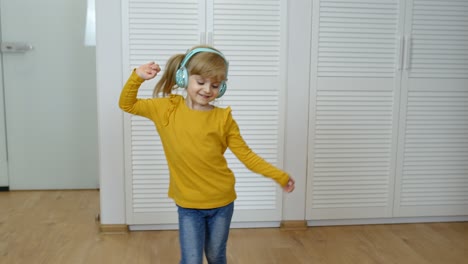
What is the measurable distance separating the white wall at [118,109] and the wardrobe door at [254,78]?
0.19ft

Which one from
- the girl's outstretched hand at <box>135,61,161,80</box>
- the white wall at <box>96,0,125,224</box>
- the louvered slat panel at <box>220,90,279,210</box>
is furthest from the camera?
the louvered slat panel at <box>220,90,279,210</box>

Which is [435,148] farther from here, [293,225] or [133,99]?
[133,99]

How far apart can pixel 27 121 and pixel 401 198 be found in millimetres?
2551

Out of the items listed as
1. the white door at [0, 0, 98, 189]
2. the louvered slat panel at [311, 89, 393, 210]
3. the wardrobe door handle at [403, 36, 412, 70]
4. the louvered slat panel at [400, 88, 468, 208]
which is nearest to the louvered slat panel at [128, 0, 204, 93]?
the louvered slat panel at [311, 89, 393, 210]

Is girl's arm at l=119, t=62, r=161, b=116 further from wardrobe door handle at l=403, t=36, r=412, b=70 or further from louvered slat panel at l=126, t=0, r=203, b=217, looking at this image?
wardrobe door handle at l=403, t=36, r=412, b=70

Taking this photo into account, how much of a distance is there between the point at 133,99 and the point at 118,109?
93cm

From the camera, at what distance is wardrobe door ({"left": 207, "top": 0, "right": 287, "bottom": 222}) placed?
255 centimetres

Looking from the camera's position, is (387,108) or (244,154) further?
(387,108)

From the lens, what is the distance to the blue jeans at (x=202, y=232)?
5.47 ft

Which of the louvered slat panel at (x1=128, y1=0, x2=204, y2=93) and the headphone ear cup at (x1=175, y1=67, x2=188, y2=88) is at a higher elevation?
the louvered slat panel at (x1=128, y1=0, x2=204, y2=93)

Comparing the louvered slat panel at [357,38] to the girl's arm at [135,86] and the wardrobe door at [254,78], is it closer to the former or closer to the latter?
the wardrobe door at [254,78]

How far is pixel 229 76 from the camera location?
259cm

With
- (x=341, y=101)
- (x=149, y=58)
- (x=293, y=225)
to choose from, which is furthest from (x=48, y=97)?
(x=341, y=101)

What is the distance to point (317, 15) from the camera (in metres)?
2.60
